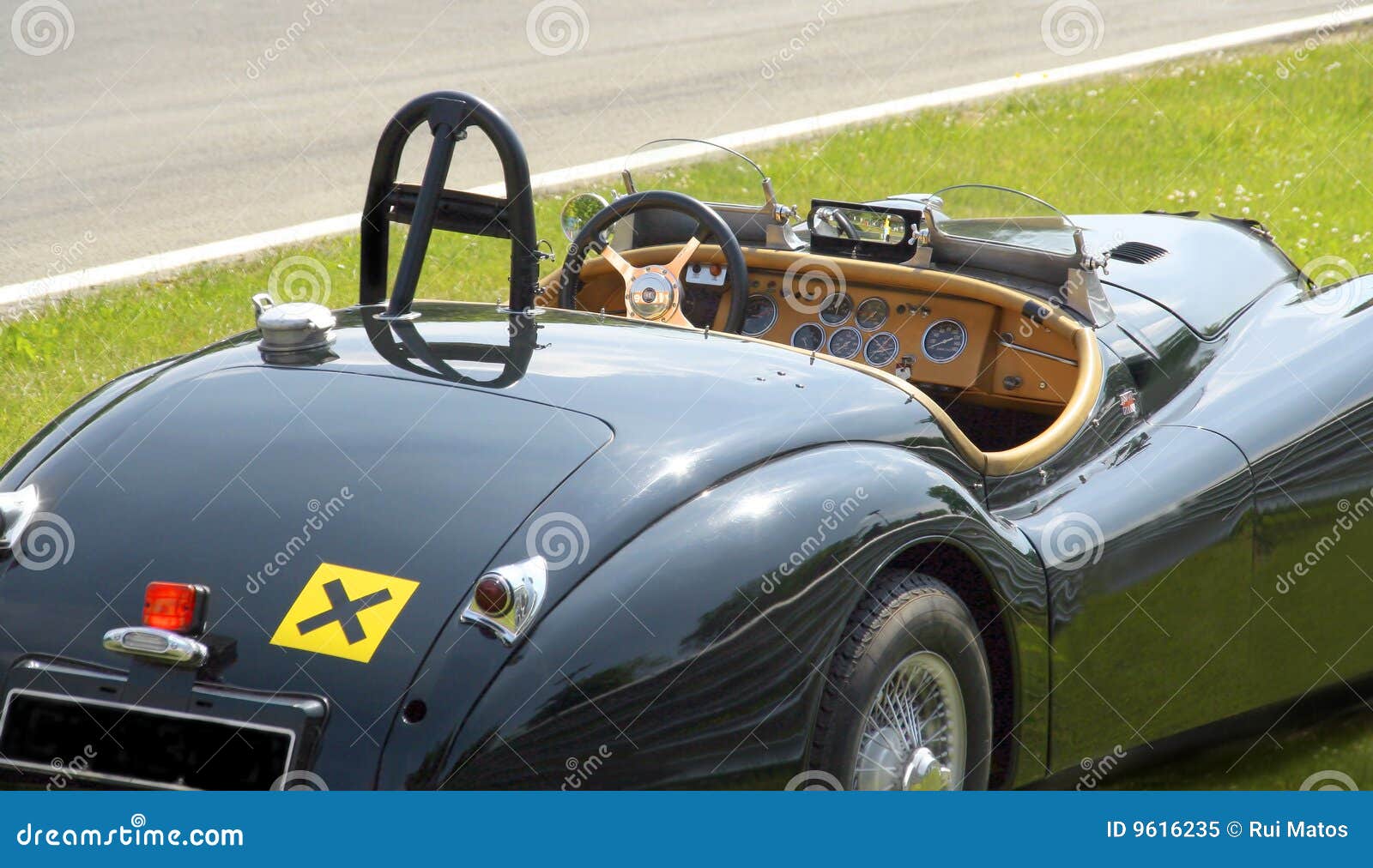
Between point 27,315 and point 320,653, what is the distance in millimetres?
5483

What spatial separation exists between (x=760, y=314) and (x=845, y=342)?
295 millimetres

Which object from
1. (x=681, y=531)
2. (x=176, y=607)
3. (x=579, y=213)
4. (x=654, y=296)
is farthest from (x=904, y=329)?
(x=176, y=607)

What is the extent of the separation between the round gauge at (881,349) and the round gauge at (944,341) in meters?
0.09

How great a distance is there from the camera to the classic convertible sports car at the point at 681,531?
2.68 m

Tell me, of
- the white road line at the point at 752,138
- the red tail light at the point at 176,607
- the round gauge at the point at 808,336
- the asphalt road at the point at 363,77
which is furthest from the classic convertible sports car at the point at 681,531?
the asphalt road at the point at 363,77

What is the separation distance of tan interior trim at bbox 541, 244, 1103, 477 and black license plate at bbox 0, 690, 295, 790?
1.56 metres

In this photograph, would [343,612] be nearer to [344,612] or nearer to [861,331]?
[344,612]

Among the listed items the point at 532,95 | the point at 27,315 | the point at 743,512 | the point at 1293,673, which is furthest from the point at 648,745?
the point at 532,95

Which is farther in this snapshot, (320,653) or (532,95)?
(532,95)

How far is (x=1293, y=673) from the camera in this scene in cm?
407

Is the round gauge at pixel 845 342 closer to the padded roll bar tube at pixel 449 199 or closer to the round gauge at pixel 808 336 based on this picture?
the round gauge at pixel 808 336

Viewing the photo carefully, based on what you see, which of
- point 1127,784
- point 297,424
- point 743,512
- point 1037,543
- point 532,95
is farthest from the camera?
point 532,95

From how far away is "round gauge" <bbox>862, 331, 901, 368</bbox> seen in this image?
462cm

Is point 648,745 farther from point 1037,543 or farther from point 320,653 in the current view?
point 1037,543
